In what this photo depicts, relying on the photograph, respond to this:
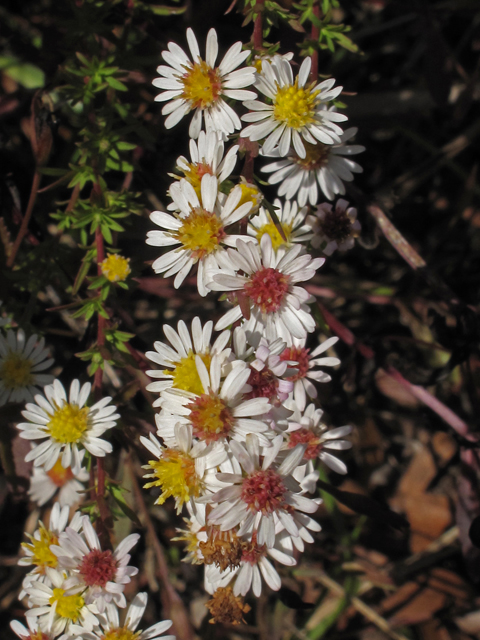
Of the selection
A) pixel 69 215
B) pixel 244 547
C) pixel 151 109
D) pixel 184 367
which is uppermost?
pixel 151 109

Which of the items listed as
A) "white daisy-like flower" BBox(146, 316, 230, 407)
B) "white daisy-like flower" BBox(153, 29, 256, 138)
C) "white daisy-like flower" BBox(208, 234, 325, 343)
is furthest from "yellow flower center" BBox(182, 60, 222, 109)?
"white daisy-like flower" BBox(146, 316, 230, 407)

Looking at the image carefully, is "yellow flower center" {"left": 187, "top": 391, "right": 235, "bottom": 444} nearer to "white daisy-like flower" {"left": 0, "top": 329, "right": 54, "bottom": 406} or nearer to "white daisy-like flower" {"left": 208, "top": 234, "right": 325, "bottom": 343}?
"white daisy-like flower" {"left": 208, "top": 234, "right": 325, "bottom": 343}

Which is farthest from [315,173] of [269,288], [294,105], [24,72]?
[24,72]

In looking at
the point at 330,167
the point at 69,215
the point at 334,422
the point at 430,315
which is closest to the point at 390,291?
the point at 430,315

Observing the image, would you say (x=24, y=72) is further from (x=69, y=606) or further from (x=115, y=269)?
(x=69, y=606)

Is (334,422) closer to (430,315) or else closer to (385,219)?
(430,315)

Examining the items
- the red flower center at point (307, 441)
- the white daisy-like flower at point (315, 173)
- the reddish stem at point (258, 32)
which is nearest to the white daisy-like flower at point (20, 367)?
the red flower center at point (307, 441)
